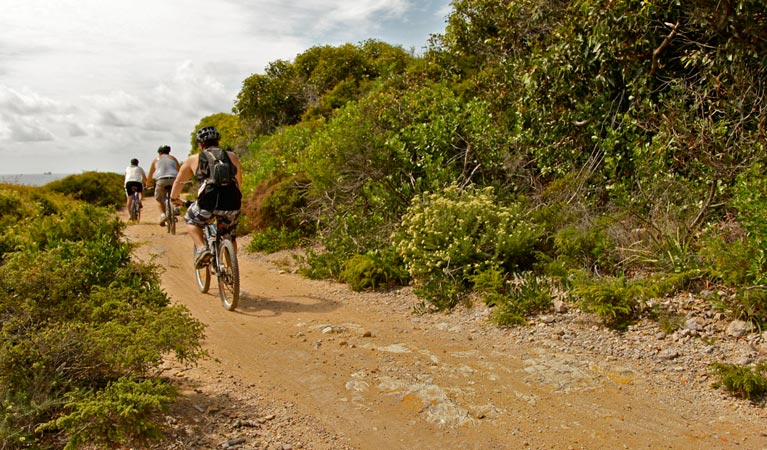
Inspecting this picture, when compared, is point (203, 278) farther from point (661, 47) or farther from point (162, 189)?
point (661, 47)

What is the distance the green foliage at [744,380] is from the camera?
13.9ft

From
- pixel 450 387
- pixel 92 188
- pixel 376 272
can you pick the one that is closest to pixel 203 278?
pixel 376 272

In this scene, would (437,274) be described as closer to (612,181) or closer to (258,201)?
(612,181)

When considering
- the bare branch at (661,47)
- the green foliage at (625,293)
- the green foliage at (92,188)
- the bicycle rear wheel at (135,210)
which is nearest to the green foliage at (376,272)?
the green foliage at (625,293)

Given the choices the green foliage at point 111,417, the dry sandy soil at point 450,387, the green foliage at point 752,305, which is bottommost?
the dry sandy soil at point 450,387

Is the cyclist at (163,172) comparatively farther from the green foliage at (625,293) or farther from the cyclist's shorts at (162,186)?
the green foliage at (625,293)

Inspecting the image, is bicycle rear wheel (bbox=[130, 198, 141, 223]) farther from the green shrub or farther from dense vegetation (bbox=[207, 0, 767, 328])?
the green shrub

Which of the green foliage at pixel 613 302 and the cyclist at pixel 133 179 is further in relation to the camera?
the cyclist at pixel 133 179

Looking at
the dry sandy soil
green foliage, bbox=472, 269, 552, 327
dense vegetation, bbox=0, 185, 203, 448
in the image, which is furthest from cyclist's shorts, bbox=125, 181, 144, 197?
green foliage, bbox=472, 269, 552, 327

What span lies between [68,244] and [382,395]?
320cm

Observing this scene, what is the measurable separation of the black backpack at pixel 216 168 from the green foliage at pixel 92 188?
16147 mm

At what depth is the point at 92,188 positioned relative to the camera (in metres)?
22.3

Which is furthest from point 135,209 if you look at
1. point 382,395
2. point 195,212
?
point 382,395

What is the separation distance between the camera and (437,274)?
289 inches
